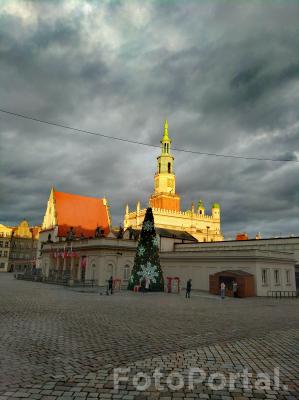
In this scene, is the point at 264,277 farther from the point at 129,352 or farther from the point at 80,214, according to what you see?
the point at 80,214

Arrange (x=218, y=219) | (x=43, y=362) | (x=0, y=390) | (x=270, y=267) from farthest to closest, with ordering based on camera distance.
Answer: (x=218, y=219)
(x=270, y=267)
(x=43, y=362)
(x=0, y=390)

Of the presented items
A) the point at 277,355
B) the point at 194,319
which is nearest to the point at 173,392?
the point at 277,355

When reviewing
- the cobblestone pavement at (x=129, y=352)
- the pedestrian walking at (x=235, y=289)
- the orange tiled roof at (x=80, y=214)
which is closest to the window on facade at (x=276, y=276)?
the pedestrian walking at (x=235, y=289)

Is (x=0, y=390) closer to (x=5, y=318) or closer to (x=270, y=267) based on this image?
(x=5, y=318)

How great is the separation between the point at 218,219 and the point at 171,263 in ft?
175

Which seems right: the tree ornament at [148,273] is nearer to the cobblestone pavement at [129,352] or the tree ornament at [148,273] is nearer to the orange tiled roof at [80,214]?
the cobblestone pavement at [129,352]

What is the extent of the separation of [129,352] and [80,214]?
57.2m

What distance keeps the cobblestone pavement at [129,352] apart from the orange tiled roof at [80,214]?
47024 mm

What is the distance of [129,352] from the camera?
8930 mm

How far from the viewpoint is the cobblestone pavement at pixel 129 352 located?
6223mm

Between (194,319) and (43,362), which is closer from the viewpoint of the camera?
(43,362)

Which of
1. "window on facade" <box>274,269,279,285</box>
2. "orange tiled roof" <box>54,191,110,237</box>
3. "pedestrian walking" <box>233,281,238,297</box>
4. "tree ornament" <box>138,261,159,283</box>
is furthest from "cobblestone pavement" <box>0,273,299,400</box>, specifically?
"orange tiled roof" <box>54,191,110,237</box>

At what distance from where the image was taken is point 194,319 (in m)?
15.5

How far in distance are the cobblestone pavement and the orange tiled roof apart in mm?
47024
